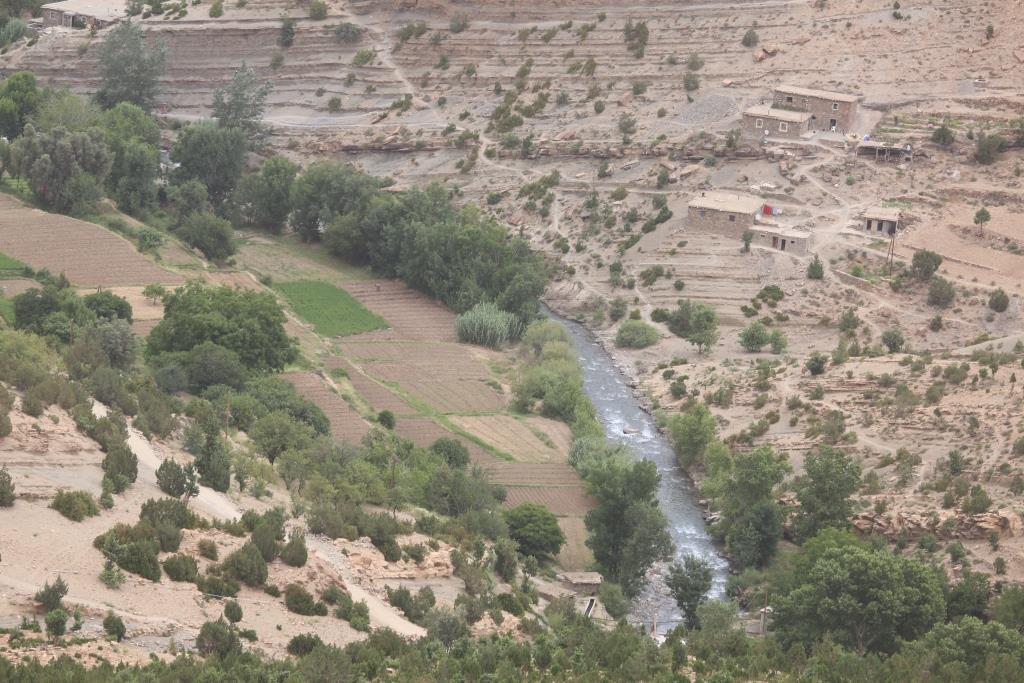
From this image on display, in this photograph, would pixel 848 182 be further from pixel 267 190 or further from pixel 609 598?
pixel 609 598

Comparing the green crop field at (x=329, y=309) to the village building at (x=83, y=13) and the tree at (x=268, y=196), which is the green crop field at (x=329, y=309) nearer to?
the tree at (x=268, y=196)

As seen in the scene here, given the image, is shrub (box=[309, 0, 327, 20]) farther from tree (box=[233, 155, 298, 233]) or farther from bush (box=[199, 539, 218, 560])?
bush (box=[199, 539, 218, 560])

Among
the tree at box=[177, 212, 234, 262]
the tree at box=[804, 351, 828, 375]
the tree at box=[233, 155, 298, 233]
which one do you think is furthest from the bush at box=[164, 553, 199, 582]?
the tree at box=[233, 155, 298, 233]

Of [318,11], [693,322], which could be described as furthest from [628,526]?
[318,11]

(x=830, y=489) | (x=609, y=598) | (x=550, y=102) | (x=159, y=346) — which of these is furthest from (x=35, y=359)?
(x=550, y=102)

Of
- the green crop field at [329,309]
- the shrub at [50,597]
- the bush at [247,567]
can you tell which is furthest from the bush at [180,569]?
the green crop field at [329,309]
